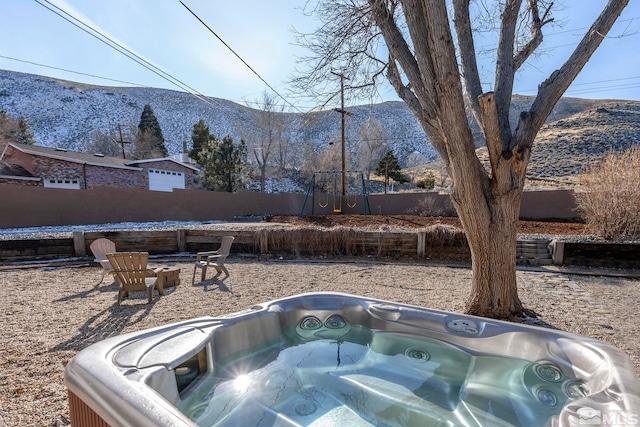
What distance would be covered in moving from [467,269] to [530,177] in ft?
66.8

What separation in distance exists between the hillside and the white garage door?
7.91m

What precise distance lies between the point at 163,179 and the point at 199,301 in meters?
17.6

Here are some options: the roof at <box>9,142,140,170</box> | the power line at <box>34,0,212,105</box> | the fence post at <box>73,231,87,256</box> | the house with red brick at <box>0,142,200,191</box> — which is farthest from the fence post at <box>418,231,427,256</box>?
the roof at <box>9,142,140,170</box>

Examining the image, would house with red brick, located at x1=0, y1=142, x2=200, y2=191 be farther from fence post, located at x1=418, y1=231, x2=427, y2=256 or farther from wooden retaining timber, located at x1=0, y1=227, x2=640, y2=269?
fence post, located at x1=418, y1=231, x2=427, y2=256

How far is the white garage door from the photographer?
18.8 m

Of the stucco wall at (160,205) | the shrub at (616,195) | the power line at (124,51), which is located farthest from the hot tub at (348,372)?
the stucco wall at (160,205)

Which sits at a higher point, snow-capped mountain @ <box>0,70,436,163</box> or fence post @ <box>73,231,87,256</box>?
snow-capped mountain @ <box>0,70,436,163</box>

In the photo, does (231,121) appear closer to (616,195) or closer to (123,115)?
(123,115)

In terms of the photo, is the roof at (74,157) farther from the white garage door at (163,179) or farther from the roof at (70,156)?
the white garage door at (163,179)

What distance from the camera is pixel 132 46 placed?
7273 millimetres

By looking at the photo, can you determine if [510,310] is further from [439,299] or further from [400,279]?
[400,279]

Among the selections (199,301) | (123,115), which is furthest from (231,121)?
(199,301)

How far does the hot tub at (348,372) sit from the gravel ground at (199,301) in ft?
2.00

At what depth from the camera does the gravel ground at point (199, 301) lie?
224cm
